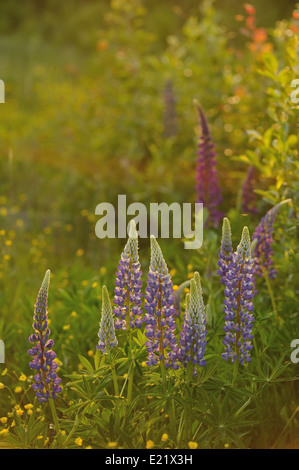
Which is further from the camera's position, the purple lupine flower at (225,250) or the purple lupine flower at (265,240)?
the purple lupine flower at (265,240)

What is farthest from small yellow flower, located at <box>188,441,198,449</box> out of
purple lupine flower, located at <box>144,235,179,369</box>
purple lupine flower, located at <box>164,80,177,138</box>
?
purple lupine flower, located at <box>164,80,177,138</box>

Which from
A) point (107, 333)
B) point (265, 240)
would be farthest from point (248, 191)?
point (107, 333)

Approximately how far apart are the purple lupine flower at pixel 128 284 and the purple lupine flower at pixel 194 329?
0.23 m

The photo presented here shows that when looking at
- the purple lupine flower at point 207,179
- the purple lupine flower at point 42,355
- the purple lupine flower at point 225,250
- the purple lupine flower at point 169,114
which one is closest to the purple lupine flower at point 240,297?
the purple lupine flower at point 225,250

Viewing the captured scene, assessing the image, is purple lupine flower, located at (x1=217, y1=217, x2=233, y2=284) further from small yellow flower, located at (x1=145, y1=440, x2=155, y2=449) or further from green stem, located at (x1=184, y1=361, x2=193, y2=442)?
small yellow flower, located at (x1=145, y1=440, x2=155, y2=449)

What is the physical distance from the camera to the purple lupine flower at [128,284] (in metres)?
2.28

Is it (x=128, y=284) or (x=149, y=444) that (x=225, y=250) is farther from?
(x=149, y=444)

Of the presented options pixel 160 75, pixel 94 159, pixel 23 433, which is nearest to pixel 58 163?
pixel 94 159

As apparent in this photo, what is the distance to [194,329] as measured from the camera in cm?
220

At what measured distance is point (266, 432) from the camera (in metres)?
2.57

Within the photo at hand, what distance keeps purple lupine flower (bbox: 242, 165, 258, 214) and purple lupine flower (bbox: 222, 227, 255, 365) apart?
1.35 m

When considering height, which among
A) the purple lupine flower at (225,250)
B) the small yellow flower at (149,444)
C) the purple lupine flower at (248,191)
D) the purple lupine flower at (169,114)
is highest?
the purple lupine flower at (169,114)

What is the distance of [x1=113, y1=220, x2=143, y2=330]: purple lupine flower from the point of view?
228cm

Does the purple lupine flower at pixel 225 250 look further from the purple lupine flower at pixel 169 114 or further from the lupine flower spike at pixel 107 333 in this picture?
the purple lupine flower at pixel 169 114
